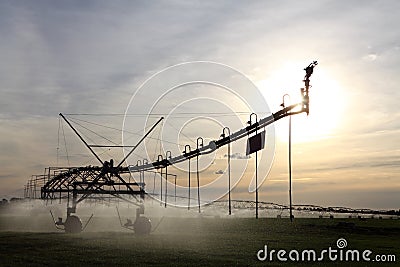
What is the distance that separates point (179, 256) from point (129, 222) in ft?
121

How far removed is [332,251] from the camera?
163 feet

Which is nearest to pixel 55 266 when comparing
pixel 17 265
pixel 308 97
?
pixel 17 265

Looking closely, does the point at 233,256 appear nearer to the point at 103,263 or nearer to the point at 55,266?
the point at 103,263

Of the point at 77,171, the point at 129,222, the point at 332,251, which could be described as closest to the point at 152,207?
the point at 77,171

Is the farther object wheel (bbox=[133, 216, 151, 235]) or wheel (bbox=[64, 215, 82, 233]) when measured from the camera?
wheel (bbox=[64, 215, 82, 233])

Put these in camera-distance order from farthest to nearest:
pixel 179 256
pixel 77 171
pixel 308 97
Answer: pixel 77 171, pixel 308 97, pixel 179 256

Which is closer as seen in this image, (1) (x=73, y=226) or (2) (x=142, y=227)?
(2) (x=142, y=227)

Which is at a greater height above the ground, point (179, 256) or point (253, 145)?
Answer: point (253, 145)

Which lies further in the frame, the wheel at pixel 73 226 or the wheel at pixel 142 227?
the wheel at pixel 73 226

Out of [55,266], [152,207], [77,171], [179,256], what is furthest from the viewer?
[152,207]

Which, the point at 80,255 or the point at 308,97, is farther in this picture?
the point at 308,97

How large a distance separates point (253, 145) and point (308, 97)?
330 inches

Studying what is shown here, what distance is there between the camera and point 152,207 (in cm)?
15200

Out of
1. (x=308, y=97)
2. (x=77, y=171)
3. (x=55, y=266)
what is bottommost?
(x=55, y=266)
